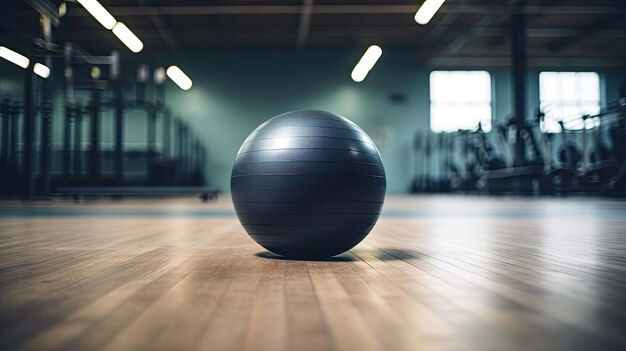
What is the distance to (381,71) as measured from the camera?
46.3 ft

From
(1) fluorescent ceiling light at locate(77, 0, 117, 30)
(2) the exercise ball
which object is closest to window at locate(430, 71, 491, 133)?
(1) fluorescent ceiling light at locate(77, 0, 117, 30)

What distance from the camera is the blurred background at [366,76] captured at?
10.7 metres

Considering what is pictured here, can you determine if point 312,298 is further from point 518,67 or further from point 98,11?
point 518,67

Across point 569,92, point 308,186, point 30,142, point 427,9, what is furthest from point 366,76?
point 308,186

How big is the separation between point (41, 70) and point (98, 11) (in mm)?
4019

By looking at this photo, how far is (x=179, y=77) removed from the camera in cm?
1333

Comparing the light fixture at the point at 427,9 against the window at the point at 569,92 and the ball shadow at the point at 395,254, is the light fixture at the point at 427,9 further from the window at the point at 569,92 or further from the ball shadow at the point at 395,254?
the ball shadow at the point at 395,254

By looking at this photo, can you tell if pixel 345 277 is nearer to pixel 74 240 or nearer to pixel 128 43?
pixel 74 240

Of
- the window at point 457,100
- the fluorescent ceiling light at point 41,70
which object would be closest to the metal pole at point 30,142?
the fluorescent ceiling light at point 41,70

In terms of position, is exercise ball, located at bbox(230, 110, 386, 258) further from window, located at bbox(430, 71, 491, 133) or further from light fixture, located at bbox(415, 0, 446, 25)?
window, located at bbox(430, 71, 491, 133)

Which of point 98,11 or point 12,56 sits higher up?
point 98,11

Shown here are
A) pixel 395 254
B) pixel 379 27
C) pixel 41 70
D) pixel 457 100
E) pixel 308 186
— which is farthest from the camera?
pixel 457 100

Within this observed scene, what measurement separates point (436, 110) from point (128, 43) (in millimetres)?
7546

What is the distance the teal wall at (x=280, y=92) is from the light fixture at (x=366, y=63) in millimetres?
271
